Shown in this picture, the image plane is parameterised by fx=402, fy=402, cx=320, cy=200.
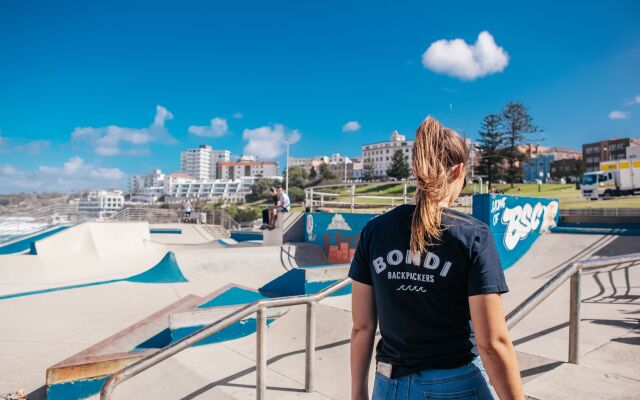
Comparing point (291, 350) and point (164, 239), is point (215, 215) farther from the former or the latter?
point (291, 350)

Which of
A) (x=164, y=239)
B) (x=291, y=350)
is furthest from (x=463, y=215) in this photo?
(x=164, y=239)

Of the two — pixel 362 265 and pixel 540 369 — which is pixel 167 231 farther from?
pixel 362 265

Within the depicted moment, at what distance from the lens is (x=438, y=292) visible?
1.38 m

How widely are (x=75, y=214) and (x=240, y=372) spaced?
30.5 meters

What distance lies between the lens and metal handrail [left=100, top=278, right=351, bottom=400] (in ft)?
7.66

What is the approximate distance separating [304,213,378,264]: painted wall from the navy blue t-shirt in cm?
1008

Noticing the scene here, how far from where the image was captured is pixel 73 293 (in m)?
8.93

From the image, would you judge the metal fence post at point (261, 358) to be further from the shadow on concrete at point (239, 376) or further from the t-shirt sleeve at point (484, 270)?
the t-shirt sleeve at point (484, 270)

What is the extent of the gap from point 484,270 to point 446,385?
0.42m

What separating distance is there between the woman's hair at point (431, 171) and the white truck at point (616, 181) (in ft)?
87.4

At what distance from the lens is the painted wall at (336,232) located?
12055 mm

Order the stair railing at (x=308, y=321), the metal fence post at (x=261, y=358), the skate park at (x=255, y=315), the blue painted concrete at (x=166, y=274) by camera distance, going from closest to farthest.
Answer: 1. the stair railing at (x=308, y=321)
2. the metal fence post at (x=261, y=358)
3. the skate park at (x=255, y=315)
4. the blue painted concrete at (x=166, y=274)

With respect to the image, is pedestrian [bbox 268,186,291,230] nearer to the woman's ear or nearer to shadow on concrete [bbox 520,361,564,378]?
shadow on concrete [bbox 520,361,564,378]

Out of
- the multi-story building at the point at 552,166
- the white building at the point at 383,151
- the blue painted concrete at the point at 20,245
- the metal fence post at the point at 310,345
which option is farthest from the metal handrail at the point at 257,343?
the white building at the point at 383,151
